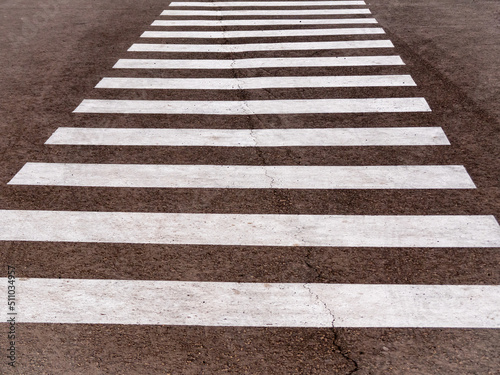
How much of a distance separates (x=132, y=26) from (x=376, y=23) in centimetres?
527

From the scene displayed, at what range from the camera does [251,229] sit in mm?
5770

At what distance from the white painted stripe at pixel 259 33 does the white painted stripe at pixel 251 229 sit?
6.91 m

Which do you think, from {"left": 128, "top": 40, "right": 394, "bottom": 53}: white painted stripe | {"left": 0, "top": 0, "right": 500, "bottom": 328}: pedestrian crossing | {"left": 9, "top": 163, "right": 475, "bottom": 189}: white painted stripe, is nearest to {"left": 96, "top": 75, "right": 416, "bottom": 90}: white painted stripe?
{"left": 0, "top": 0, "right": 500, "bottom": 328}: pedestrian crossing

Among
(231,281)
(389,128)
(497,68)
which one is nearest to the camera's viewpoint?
(231,281)

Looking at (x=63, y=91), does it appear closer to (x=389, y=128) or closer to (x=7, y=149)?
(x=7, y=149)

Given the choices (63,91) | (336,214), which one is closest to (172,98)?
(63,91)

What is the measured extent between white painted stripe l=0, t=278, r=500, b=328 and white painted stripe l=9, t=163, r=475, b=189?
1.77 m

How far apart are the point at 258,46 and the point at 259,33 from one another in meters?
0.95

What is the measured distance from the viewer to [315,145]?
24.5 feet

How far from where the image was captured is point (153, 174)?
6812 millimetres

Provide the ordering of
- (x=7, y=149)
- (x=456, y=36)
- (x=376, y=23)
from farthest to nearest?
(x=376, y=23), (x=456, y=36), (x=7, y=149)

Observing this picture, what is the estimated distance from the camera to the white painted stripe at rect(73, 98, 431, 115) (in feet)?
27.8

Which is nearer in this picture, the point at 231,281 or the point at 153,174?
the point at 231,281

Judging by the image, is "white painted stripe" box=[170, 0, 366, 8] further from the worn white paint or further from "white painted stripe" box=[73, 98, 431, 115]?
"white painted stripe" box=[73, 98, 431, 115]
